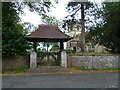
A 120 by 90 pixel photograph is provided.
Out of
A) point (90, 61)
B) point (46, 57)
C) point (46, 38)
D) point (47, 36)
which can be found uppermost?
point (47, 36)

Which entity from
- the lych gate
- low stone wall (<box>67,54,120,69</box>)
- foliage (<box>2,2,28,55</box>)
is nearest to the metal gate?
the lych gate

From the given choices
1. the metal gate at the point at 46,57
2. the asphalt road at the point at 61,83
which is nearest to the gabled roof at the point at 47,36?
the metal gate at the point at 46,57

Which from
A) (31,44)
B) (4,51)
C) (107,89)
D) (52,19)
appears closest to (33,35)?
(31,44)

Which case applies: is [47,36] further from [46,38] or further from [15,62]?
[15,62]

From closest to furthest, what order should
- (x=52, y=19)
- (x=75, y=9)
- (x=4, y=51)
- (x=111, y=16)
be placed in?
(x=4, y=51)
(x=111, y=16)
(x=75, y=9)
(x=52, y=19)

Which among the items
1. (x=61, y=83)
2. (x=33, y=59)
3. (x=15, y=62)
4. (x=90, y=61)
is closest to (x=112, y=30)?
(x=90, y=61)

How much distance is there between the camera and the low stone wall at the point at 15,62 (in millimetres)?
13685

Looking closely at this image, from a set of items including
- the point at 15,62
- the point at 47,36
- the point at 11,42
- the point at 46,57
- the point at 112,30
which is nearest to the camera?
the point at 11,42

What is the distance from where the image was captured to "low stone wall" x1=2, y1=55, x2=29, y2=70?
44.9 feet

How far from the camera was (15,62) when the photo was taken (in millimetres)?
Answer: 13898

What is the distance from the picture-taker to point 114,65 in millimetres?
14633

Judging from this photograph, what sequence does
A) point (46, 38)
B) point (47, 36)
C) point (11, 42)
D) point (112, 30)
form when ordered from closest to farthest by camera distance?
point (11, 42)
point (46, 38)
point (47, 36)
point (112, 30)

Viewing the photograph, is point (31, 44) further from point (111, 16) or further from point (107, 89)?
point (107, 89)

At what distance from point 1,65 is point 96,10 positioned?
583 inches
